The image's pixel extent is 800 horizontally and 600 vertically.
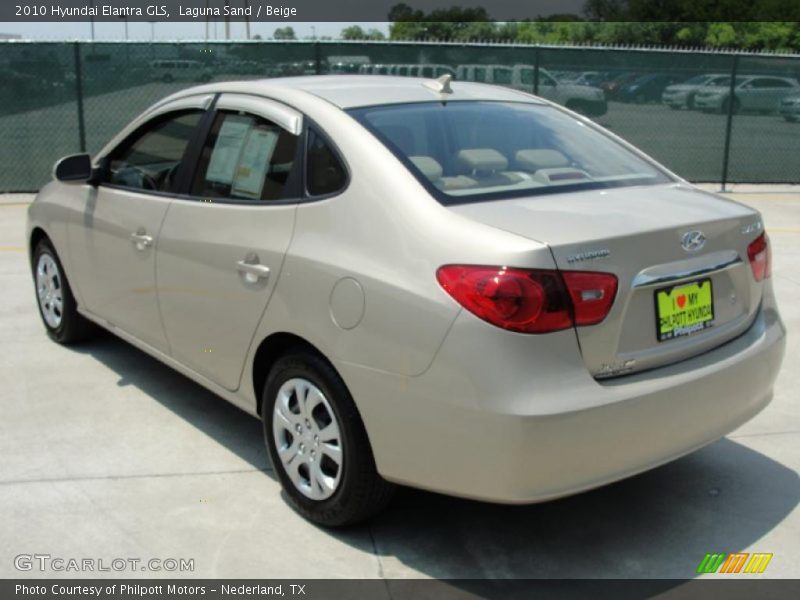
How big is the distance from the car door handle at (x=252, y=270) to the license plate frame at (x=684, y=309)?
1.48 meters

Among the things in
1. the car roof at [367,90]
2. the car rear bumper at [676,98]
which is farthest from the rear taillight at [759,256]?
the car rear bumper at [676,98]

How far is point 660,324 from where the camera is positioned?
325 centimetres

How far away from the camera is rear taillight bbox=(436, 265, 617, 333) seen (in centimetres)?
298

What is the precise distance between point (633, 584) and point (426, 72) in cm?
1036

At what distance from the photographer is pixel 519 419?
9.71 ft

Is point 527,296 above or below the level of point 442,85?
below

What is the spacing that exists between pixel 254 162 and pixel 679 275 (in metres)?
1.83

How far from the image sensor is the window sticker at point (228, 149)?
4191mm

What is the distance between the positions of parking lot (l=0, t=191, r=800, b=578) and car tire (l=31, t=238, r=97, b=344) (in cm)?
77

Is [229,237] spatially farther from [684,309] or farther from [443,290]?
[684,309]

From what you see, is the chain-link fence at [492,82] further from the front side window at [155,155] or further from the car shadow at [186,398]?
the front side window at [155,155]

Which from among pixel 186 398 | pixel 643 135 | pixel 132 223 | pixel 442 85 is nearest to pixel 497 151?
pixel 442 85

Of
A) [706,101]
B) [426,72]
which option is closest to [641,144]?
[706,101]

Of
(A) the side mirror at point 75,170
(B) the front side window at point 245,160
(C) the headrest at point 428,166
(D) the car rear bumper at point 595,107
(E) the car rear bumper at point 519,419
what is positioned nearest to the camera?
(E) the car rear bumper at point 519,419
